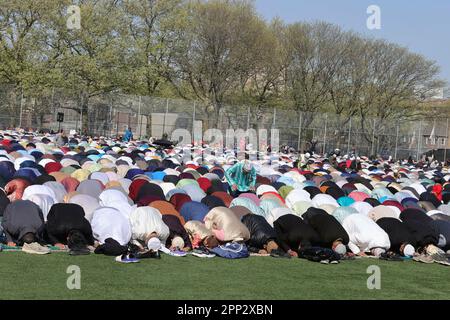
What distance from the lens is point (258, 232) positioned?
11297mm

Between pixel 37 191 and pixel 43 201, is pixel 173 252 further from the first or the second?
pixel 37 191

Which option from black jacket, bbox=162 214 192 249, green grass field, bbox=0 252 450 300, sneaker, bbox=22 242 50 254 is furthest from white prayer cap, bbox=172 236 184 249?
sneaker, bbox=22 242 50 254

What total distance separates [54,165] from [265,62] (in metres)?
39.0

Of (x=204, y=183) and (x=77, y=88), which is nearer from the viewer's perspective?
(x=204, y=183)

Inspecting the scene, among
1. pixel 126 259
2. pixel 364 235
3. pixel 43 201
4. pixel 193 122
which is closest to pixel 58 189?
pixel 43 201

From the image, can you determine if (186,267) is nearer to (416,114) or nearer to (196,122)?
(196,122)

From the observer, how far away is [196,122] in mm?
44594

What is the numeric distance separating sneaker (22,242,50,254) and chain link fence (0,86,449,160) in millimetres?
31159

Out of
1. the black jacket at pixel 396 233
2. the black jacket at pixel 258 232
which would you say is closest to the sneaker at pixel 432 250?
the black jacket at pixel 396 233

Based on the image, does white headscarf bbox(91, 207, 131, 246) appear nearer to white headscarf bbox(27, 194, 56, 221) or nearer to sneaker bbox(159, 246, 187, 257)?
sneaker bbox(159, 246, 187, 257)

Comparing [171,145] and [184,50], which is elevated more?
[184,50]

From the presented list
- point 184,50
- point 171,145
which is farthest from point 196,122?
point 171,145

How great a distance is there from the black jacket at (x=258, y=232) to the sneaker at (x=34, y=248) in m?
3.72

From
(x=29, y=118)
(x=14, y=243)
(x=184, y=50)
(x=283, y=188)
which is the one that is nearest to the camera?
(x=14, y=243)
